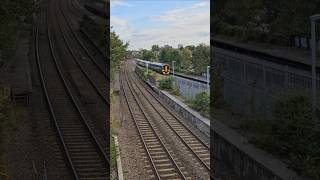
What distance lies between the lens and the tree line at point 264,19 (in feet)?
85.6

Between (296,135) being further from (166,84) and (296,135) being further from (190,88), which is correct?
(166,84)

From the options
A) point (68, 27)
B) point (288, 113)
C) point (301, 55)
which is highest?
point (68, 27)

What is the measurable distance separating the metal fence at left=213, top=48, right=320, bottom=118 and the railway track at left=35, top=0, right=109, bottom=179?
18.3 ft

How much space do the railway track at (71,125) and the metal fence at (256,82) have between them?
557 centimetres

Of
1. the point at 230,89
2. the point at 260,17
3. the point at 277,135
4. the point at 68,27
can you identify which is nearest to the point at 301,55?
the point at 230,89

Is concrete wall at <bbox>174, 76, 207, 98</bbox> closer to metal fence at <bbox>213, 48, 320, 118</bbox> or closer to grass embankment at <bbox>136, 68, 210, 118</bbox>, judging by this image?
grass embankment at <bbox>136, 68, 210, 118</bbox>

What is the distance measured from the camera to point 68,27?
139ft

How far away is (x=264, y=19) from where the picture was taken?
33406 millimetres

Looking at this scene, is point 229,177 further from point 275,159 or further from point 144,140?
point 144,140

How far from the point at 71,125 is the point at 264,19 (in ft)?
68.9

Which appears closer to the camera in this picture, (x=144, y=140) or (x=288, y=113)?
(x=288, y=113)

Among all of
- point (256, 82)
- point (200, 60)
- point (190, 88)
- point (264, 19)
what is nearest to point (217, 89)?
point (256, 82)

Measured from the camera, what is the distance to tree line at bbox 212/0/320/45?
85.6 feet

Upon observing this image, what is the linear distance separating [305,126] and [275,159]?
3.58 feet
